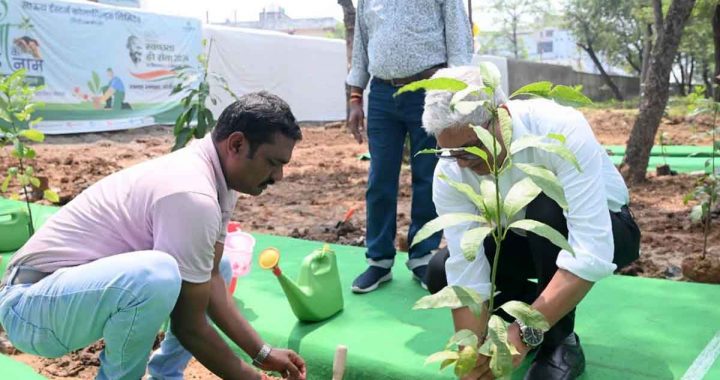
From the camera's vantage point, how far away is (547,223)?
1.78 metres

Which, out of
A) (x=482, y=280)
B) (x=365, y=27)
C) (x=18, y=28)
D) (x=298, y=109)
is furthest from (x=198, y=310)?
(x=298, y=109)

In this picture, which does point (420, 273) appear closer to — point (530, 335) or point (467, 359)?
point (530, 335)

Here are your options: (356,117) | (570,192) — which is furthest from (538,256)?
(356,117)

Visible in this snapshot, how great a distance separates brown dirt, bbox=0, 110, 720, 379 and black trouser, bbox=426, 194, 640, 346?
999 mm

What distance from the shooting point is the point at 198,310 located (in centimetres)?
166

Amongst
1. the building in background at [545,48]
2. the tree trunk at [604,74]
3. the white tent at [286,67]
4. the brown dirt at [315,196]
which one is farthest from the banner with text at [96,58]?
the building in background at [545,48]

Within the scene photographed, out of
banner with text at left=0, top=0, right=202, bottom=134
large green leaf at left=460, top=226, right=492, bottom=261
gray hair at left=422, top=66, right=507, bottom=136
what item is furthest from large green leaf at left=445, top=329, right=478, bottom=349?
banner with text at left=0, top=0, right=202, bottom=134

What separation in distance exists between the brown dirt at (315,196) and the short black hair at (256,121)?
1.00 meters

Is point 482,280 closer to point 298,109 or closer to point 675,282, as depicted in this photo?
point 675,282

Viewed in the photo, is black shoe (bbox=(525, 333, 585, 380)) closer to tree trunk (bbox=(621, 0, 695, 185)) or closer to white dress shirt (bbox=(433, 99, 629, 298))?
white dress shirt (bbox=(433, 99, 629, 298))

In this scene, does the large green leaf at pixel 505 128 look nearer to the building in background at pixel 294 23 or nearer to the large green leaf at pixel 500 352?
the large green leaf at pixel 500 352

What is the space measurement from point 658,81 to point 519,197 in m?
4.58

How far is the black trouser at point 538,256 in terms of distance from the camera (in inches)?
70.7

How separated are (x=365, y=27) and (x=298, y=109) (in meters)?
12.2
